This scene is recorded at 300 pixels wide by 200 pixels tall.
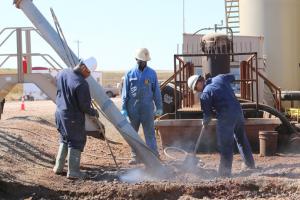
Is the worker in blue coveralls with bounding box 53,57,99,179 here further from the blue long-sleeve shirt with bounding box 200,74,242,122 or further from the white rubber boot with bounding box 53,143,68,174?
the blue long-sleeve shirt with bounding box 200,74,242,122

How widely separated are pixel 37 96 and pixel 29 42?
3884 centimetres

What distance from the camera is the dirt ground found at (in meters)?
6.98

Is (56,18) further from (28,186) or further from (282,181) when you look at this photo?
(282,181)

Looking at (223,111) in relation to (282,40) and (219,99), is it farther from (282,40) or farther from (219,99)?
(282,40)

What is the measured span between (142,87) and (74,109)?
6.27 feet

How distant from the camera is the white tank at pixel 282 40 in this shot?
58.9ft

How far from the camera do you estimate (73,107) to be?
7.94m

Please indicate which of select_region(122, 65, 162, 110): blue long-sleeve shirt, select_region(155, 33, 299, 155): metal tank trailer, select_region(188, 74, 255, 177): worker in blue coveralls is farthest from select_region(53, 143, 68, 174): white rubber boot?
select_region(155, 33, 299, 155): metal tank trailer

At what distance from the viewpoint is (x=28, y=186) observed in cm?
719

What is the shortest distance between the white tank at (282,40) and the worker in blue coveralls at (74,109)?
10962mm

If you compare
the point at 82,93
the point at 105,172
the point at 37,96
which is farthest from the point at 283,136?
the point at 37,96

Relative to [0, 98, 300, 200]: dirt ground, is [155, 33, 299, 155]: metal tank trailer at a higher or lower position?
higher

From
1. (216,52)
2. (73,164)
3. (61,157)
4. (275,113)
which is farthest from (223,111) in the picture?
(216,52)

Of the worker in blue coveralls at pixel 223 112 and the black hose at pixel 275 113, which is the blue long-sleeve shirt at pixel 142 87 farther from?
the black hose at pixel 275 113
